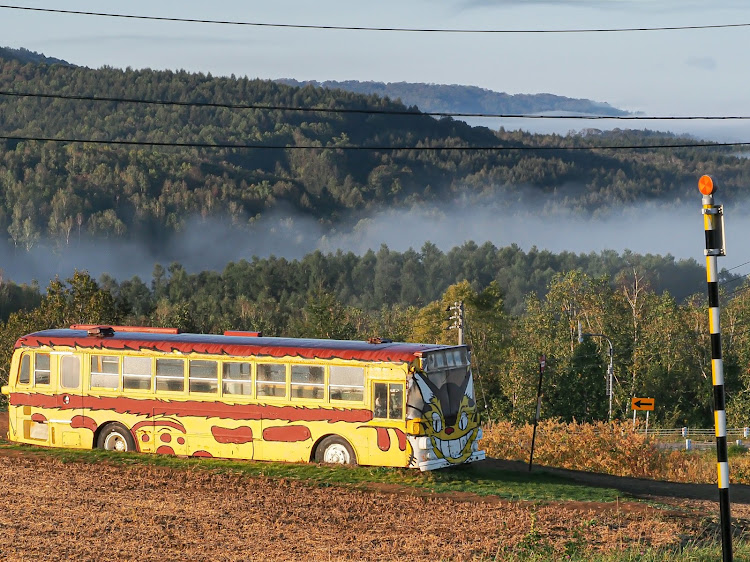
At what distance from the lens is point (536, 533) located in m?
18.5

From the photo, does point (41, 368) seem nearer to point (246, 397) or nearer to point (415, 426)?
point (246, 397)

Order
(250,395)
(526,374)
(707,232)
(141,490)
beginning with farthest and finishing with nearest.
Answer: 1. (526,374)
2. (250,395)
3. (141,490)
4. (707,232)

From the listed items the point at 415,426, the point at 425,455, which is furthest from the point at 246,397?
the point at 425,455

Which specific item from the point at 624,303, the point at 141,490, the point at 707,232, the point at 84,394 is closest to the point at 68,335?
the point at 84,394

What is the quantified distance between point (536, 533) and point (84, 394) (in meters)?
14.2

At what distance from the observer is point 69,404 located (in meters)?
28.9

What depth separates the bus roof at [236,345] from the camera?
25781mm

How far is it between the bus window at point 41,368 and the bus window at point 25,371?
24 cm

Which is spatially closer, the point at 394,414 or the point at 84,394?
the point at 394,414

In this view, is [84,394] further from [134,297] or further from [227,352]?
[134,297]

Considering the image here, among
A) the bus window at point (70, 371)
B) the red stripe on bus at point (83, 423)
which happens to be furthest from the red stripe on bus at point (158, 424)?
the bus window at point (70, 371)

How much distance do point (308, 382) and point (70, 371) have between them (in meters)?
6.59

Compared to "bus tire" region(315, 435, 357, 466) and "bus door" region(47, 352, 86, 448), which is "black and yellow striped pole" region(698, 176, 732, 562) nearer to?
"bus tire" region(315, 435, 357, 466)

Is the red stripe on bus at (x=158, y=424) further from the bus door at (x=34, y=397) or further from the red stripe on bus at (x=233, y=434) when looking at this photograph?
the bus door at (x=34, y=397)
